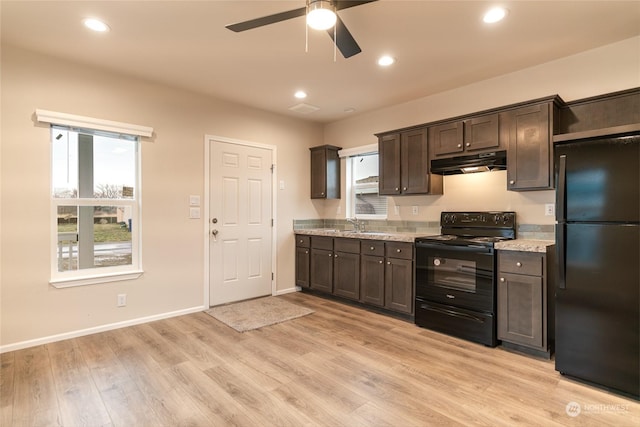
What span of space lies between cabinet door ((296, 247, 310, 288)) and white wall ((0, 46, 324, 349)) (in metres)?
0.16

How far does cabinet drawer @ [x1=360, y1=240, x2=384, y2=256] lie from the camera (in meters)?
3.83

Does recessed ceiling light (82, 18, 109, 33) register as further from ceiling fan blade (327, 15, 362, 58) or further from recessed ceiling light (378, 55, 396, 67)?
recessed ceiling light (378, 55, 396, 67)

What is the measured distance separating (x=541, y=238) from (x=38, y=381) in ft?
13.9

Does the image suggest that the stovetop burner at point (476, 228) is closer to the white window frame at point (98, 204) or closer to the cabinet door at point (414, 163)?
the cabinet door at point (414, 163)

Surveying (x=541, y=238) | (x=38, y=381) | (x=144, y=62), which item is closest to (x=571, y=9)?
(x=541, y=238)

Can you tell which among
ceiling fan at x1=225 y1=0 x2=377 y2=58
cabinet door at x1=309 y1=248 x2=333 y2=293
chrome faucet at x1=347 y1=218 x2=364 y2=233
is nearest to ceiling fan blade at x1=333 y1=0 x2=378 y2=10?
ceiling fan at x1=225 y1=0 x2=377 y2=58

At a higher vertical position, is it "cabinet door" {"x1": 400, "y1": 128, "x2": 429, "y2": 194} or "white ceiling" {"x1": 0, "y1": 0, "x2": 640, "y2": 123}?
"white ceiling" {"x1": 0, "y1": 0, "x2": 640, "y2": 123}

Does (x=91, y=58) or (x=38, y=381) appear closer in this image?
(x=38, y=381)

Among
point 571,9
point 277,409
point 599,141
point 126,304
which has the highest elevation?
point 571,9

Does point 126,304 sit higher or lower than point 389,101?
lower

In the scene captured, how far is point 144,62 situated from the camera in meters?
3.18

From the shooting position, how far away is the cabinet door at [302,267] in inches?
188

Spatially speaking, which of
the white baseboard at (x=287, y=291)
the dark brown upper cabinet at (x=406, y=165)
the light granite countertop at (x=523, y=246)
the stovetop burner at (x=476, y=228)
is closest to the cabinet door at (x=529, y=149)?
the stovetop burner at (x=476, y=228)

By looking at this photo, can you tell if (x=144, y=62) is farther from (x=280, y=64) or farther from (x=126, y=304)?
(x=126, y=304)
